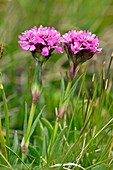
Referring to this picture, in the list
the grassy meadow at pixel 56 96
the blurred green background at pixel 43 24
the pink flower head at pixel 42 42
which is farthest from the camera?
the blurred green background at pixel 43 24

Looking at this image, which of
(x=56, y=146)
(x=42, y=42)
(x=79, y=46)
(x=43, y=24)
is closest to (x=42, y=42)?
(x=42, y=42)

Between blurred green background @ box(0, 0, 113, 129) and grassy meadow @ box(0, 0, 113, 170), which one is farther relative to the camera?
blurred green background @ box(0, 0, 113, 129)

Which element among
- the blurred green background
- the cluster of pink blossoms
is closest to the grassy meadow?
the blurred green background

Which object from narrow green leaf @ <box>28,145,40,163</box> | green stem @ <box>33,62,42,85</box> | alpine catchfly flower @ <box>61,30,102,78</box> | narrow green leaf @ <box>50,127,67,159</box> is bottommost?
narrow green leaf @ <box>28,145,40,163</box>

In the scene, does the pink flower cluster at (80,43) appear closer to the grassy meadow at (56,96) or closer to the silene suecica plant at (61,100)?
the silene suecica plant at (61,100)


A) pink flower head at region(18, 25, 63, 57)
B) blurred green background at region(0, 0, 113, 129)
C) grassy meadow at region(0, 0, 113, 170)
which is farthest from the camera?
blurred green background at region(0, 0, 113, 129)

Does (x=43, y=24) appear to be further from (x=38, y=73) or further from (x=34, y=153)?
(x=38, y=73)

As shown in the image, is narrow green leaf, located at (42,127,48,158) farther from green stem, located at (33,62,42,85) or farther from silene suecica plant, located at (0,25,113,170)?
green stem, located at (33,62,42,85)

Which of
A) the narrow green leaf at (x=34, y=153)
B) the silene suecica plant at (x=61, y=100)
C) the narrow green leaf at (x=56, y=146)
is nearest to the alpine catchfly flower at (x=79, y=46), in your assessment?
the silene suecica plant at (x=61, y=100)
